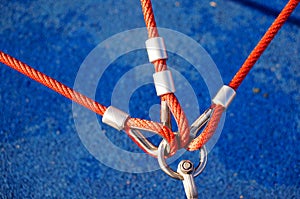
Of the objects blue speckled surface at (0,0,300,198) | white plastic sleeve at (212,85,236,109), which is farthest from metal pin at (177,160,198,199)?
blue speckled surface at (0,0,300,198)

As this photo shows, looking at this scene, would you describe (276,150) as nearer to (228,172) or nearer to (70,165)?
(228,172)

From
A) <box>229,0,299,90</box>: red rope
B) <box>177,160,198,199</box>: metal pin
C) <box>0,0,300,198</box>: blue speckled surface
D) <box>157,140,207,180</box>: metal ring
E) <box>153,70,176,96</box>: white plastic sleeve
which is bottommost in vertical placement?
<box>177,160,198,199</box>: metal pin

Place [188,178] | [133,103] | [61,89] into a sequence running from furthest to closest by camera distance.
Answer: [133,103], [61,89], [188,178]

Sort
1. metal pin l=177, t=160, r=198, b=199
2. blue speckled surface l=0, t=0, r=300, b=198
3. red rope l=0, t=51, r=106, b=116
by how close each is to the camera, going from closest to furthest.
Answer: metal pin l=177, t=160, r=198, b=199 → red rope l=0, t=51, r=106, b=116 → blue speckled surface l=0, t=0, r=300, b=198

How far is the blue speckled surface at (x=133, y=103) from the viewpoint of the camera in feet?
4.55

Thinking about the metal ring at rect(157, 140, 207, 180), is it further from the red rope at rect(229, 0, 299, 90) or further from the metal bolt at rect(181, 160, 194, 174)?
the red rope at rect(229, 0, 299, 90)

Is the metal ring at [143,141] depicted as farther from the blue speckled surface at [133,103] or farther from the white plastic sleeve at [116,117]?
the blue speckled surface at [133,103]

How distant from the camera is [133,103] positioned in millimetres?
1549

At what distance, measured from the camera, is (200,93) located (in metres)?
1.56

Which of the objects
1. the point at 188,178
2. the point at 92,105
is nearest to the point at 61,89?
the point at 92,105

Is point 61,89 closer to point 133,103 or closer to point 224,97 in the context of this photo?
point 224,97

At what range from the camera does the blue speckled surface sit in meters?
1.39

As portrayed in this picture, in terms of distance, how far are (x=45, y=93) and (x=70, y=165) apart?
12.8 inches

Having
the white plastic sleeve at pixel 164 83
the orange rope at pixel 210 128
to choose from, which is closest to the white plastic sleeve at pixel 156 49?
the white plastic sleeve at pixel 164 83
